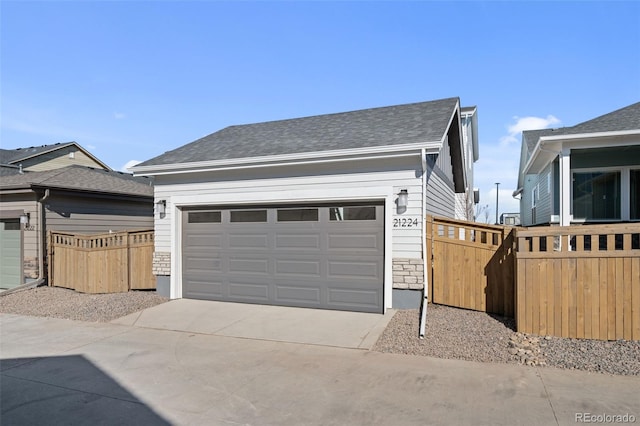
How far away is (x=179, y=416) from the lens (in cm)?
366

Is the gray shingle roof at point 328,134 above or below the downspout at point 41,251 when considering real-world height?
above

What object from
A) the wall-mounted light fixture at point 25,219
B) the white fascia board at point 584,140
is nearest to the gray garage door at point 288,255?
the white fascia board at point 584,140

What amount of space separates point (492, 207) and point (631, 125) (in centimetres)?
3801

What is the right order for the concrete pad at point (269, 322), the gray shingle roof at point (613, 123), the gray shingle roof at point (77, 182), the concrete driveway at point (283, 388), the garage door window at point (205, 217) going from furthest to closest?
the gray shingle roof at point (77, 182)
the garage door window at point (205, 217)
the gray shingle roof at point (613, 123)
the concrete pad at point (269, 322)
the concrete driveway at point (283, 388)

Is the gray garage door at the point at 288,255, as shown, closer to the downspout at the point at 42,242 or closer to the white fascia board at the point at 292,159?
the white fascia board at the point at 292,159

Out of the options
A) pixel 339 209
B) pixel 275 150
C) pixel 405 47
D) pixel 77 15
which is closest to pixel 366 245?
pixel 339 209

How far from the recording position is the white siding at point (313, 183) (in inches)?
289

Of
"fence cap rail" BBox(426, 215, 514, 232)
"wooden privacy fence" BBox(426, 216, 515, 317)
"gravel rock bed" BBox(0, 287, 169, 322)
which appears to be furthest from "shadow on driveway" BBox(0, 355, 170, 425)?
"fence cap rail" BBox(426, 215, 514, 232)

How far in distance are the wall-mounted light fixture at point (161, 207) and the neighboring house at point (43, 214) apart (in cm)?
363

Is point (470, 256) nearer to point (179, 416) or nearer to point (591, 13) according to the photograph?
point (179, 416)

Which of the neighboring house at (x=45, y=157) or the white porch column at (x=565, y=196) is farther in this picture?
the neighboring house at (x=45, y=157)

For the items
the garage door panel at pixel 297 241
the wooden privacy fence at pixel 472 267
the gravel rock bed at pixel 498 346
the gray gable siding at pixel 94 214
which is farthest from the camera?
the gray gable siding at pixel 94 214

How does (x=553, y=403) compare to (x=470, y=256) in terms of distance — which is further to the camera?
(x=470, y=256)

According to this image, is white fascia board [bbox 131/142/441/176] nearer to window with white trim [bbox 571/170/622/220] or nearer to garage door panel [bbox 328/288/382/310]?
garage door panel [bbox 328/288/382/310]
